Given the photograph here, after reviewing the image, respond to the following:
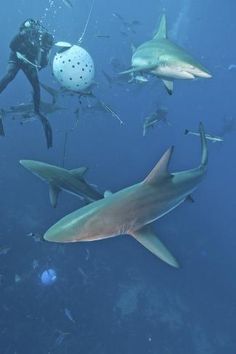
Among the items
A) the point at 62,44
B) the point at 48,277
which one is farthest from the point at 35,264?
the point at 62,44

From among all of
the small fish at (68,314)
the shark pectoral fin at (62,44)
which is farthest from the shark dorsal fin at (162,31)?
the small fish at (68,314)

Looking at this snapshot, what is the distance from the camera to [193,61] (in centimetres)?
627

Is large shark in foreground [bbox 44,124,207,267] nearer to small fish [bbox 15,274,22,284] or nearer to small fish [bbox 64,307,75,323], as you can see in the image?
small fish [bbox 64,307,75,323]

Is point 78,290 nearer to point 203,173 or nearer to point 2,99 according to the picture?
point 203,173

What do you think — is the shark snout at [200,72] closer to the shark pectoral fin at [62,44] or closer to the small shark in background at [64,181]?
the small shark in background at [64,181]

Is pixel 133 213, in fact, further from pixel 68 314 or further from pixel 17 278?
pixel 17 278

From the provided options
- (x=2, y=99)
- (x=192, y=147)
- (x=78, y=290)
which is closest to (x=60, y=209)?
(x=78, y=290)

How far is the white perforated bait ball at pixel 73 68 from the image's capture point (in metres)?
8.02

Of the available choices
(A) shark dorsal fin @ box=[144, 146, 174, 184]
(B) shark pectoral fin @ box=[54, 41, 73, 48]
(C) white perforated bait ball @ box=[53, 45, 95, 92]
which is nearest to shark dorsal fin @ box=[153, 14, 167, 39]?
(C) white perforated bait ball @ box=[53, 45, 95, 92]

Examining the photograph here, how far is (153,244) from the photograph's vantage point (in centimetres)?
511

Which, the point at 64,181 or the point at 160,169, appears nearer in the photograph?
the point at 160,169

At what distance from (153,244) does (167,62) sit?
119 inches

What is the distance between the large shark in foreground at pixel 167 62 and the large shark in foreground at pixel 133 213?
60.8 inches

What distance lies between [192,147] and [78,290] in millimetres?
28846
